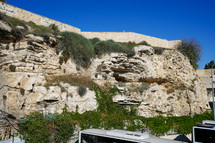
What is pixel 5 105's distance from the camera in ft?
33.5

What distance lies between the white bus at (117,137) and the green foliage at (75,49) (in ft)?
37.3

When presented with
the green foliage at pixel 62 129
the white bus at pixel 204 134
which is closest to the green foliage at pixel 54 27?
the green foliage at pixel 62 129

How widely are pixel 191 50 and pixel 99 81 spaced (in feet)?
62.2

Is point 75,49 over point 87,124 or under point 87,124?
over

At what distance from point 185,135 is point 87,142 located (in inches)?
338

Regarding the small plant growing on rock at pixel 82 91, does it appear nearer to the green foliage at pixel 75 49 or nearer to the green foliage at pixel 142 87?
the green foliage at pixel 75 49

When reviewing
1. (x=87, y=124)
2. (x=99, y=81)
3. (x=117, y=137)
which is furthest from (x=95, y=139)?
(x=99, y=81)

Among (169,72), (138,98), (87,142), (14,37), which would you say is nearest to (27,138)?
(87,142)

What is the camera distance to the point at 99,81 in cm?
1659

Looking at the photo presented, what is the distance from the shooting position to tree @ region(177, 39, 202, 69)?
2627 centimetres

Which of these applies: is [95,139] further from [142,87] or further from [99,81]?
[142,87]

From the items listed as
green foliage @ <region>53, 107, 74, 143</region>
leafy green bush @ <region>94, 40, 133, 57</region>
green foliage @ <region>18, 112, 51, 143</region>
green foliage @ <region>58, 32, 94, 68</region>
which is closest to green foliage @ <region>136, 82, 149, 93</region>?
leafy green bush @ <region>94, 40, 133, 57</region>

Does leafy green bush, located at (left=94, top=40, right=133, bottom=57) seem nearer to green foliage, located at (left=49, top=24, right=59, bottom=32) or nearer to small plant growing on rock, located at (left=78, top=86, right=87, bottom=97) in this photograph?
green foliage, located at (left=49, top=24, right=59, bottom=32)

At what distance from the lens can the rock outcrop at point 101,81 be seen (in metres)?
11.5
